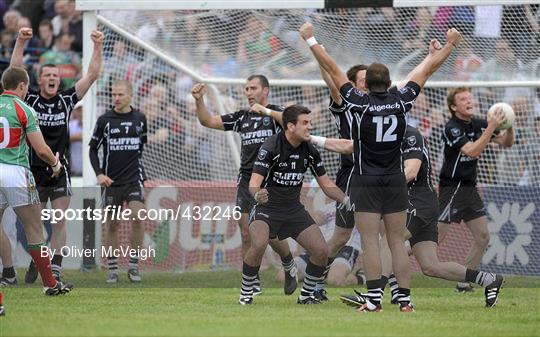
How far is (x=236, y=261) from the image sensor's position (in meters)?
15.9

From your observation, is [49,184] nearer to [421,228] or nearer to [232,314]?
[232,314]

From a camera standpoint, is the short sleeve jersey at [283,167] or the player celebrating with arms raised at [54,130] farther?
the player celebrating with arms raised at [54,130]

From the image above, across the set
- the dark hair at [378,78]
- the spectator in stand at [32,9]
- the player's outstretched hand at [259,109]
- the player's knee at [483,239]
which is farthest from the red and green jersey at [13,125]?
the spectator in stand at [32,9]

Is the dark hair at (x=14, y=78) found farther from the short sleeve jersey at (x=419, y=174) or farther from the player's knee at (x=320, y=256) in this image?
the short sleeve jersey at (x=419, y=174)

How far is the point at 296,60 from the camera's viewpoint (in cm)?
1694

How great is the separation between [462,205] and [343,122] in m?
2.48

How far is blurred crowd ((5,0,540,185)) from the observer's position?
52.4 ft

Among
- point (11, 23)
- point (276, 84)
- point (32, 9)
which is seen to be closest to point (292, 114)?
point (276, 84)

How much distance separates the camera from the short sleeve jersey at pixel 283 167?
1149 cm

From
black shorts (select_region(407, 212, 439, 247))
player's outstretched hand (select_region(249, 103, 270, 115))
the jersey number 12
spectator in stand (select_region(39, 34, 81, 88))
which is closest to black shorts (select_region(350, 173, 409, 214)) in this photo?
the jersey number 12

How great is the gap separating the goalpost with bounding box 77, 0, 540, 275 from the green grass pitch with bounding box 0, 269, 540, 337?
5.22 feet

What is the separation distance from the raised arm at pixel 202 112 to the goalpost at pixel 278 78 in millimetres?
2249

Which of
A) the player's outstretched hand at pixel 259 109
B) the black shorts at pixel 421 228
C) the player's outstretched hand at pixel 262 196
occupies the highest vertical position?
the player's outstretched hand at pixel 259 109

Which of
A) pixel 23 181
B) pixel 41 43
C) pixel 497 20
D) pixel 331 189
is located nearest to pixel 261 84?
pixel 331 189
